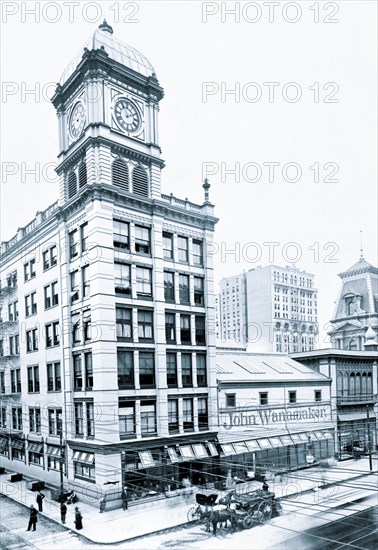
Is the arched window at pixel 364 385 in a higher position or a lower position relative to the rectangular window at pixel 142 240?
lower

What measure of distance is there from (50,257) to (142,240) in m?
9.51

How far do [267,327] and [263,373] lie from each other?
88.1 metres

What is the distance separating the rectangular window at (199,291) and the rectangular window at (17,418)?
68.1 ft

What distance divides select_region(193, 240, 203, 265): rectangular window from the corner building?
0.10 m

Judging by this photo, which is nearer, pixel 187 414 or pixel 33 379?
pixel 187 414

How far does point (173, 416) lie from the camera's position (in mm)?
36781

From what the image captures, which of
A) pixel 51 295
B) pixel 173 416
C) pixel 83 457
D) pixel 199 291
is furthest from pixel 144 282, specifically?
pixel 83 457

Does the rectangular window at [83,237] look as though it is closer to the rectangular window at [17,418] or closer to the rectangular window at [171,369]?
the rectangular window at [171,369]

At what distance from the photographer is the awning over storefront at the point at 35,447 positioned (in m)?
40.8

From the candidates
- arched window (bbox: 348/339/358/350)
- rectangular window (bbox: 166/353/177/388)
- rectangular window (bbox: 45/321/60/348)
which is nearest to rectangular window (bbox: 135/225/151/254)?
rectangular window (bbox: 166/353/177/388)

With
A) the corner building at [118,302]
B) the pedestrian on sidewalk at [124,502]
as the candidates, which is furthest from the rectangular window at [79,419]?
the pedestrian on sidewalk at [124,502]

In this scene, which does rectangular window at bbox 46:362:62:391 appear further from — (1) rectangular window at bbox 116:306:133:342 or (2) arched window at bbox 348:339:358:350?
(2) arched window at bbox 348:339:358:350

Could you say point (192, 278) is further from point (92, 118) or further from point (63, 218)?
point (92, 118)

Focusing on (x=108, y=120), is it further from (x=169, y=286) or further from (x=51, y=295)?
(x=51, y=295)
